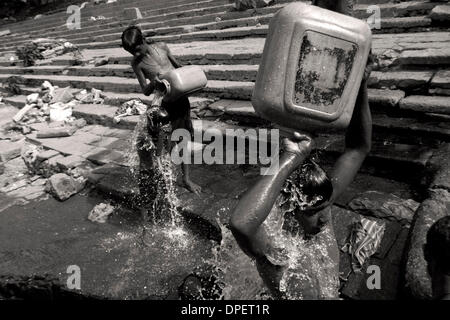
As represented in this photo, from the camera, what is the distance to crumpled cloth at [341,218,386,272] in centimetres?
214

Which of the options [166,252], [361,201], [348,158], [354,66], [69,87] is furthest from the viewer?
[69,87]

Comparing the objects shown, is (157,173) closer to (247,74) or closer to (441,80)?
(247,74)

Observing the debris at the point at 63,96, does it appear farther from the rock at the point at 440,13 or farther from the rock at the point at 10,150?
the rock at the point at 440,13

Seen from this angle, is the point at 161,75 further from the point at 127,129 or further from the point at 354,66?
the point at 127,129

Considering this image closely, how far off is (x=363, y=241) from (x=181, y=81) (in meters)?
2.06

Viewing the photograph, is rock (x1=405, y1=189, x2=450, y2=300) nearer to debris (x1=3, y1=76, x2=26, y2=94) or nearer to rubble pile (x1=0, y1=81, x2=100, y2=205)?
rubble pile (x1=0, y1=81, x2=100, y2=205)

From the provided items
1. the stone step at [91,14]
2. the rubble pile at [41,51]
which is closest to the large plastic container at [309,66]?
the stone step at [91,14]

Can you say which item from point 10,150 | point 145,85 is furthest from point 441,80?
point 10,150

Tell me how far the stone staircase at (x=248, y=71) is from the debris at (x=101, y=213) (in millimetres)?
1522

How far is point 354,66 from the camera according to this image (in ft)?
4.36
